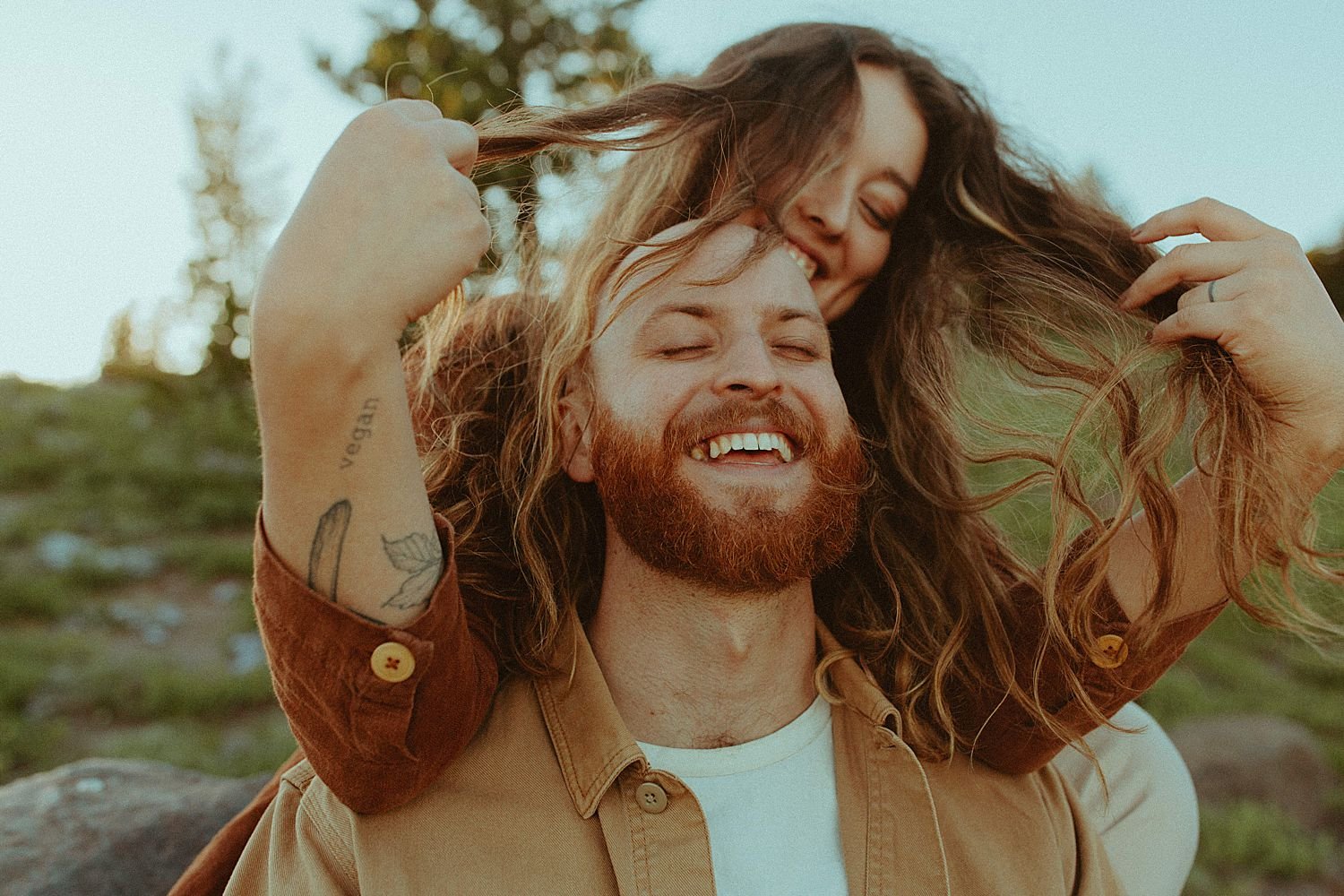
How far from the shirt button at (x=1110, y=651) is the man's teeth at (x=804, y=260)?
1174mm

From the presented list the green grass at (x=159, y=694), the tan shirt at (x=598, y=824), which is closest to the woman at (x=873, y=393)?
the tan shirt at (x=598, y=824)

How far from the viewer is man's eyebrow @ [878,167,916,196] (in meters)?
2.94

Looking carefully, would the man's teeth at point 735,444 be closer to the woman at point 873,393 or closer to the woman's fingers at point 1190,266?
the woman at point 873,393

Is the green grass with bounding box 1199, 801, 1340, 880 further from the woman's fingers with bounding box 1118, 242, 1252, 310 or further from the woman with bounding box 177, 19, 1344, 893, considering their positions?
the woman's fingers with bounding box 1118, 242, 1252, 310

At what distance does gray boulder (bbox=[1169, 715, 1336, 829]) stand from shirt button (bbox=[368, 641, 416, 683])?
4.24 meters

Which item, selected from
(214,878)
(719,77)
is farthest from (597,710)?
(719,77)

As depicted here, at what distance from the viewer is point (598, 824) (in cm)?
202

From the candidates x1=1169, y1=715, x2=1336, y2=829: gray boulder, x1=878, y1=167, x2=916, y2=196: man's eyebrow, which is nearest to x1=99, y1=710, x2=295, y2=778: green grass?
x1=878, y1=167, x2=916, y2=196: man's eyebrow

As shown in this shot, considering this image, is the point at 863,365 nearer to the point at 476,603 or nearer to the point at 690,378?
the point at 690,378

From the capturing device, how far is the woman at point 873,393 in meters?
1.65

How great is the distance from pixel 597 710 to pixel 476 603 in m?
0.41

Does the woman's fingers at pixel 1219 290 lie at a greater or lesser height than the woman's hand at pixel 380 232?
lesser

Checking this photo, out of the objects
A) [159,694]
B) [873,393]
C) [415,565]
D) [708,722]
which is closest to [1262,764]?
[873,393]

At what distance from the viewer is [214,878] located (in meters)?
2.20
